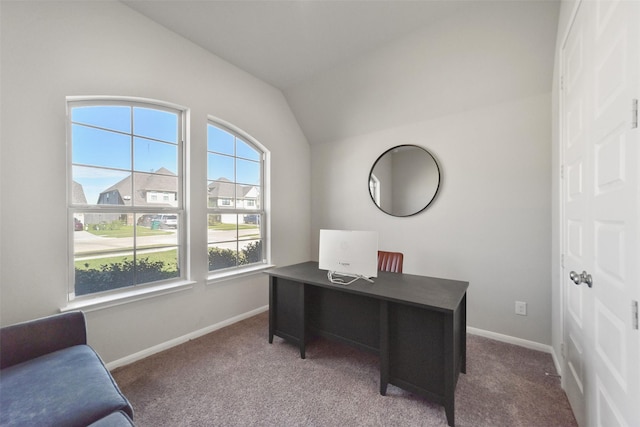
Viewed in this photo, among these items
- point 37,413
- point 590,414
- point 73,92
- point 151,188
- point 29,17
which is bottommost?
point 590,414

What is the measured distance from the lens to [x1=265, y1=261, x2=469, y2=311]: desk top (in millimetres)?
1565

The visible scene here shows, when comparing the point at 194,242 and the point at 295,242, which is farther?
the point at 295,242

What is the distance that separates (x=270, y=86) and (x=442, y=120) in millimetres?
2221

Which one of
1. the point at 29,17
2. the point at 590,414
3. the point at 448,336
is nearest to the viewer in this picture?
the point at 590,414

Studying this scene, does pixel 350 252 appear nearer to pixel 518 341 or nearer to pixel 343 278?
pixel 343 278

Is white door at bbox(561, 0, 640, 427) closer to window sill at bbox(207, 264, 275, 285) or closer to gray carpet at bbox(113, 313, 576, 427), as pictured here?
gray carpet at bbox(113, 313, 576, 427)

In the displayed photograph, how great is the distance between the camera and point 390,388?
1.79 metres

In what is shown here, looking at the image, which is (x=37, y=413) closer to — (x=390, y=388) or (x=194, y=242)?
(x=194, y=242)

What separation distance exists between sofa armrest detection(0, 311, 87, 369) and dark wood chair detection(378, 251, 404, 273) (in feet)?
7.77

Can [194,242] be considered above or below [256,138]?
below

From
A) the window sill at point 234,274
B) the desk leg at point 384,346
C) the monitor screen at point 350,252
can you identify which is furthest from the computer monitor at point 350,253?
the window sill at point 234,274

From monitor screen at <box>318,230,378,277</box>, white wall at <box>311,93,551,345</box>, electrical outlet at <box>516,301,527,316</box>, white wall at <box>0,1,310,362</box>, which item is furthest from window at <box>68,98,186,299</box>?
electrical outlet at <box>516,301,527,316</box>

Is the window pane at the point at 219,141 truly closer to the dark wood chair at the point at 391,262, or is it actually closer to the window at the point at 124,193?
the window at the point at 124,193

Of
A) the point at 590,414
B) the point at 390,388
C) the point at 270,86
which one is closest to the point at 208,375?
the point at 390,388
